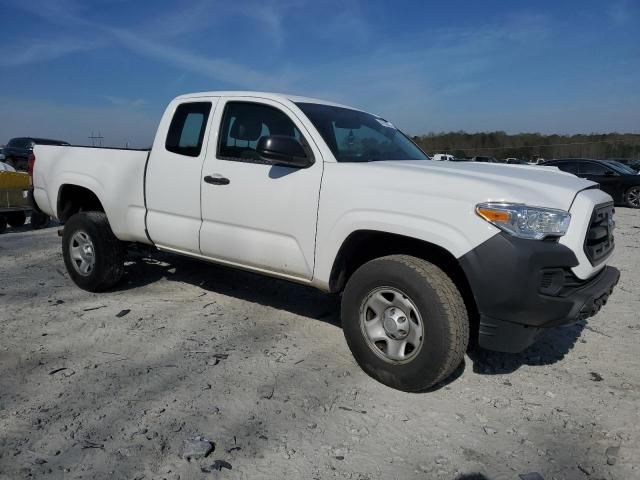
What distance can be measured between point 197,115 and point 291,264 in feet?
5.49

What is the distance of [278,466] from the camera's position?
239 cm

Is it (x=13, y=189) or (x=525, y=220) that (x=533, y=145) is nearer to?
(x=13, y=189)

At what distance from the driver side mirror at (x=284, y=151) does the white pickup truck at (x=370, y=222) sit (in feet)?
0.03

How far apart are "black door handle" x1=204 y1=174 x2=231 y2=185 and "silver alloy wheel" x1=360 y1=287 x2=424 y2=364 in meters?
1.48

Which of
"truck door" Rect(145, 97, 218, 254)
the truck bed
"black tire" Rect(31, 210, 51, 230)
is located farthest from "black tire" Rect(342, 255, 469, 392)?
"black tire" Rect(31, 210, 51, 230)

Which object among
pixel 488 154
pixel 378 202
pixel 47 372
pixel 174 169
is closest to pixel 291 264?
pixel 378 202

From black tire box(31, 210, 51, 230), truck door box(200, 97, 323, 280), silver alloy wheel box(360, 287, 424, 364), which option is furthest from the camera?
black tire box(31, 210, 51, 230)

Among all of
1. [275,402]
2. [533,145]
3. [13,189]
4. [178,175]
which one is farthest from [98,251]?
[533,145]

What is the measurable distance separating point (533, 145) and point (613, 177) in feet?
88.1

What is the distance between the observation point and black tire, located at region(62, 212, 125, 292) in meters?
4.77

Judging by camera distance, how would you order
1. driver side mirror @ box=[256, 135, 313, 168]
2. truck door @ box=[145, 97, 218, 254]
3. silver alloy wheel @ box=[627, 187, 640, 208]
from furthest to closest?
silver alloy wheel @ box=[627, 187, 640, 208], truck door @ box=[145, 97, 218, 254], driver side mirror @ box=[256, 135, 313, 168]

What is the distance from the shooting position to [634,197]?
14.8 meters

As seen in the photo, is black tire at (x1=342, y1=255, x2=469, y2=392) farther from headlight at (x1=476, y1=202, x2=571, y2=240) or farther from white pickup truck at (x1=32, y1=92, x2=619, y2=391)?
headlight at (x1=476, y1=202, x2=571, y2=240)

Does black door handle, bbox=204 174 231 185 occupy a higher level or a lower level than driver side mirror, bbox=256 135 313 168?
lower
